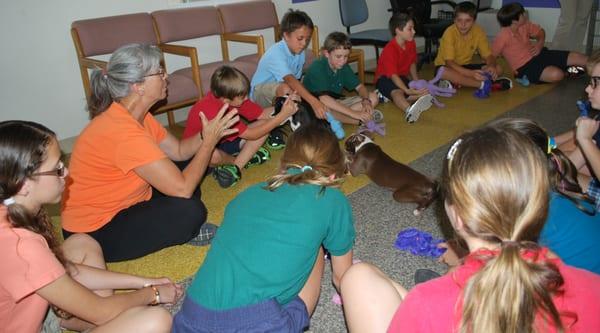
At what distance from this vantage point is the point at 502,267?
2.69ft

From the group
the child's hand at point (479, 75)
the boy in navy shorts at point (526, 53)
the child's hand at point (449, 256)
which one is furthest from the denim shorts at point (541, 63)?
the child's hand at point (449, 256)

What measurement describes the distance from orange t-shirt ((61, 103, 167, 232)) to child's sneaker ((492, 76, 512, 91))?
398cm

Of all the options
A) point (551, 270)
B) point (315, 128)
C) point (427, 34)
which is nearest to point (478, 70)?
point (427, 34)

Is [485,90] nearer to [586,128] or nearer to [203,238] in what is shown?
[586,128]

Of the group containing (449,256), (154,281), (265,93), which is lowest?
(449,256)

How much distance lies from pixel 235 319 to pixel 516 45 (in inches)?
194

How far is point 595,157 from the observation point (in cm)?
187

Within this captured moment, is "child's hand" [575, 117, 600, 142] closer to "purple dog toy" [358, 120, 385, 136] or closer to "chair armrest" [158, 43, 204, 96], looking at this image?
"purple dog toy" [358, 120, 385, 136]

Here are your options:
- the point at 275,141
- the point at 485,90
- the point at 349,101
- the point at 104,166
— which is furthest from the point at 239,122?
the point at 485,90

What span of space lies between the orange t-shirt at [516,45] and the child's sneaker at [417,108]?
1646 millimetres

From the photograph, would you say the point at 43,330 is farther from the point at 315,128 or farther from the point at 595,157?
the point at 595,157

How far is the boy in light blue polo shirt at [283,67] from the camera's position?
12.0 feet

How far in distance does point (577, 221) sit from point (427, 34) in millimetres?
4818

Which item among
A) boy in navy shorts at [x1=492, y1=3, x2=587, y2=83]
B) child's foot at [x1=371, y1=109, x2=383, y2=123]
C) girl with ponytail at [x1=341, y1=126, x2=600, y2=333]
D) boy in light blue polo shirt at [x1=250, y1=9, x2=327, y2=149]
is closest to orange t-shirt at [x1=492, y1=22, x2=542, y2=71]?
boy in navy shorts at [x1=492, y1=3, x2=587, y2=83]
